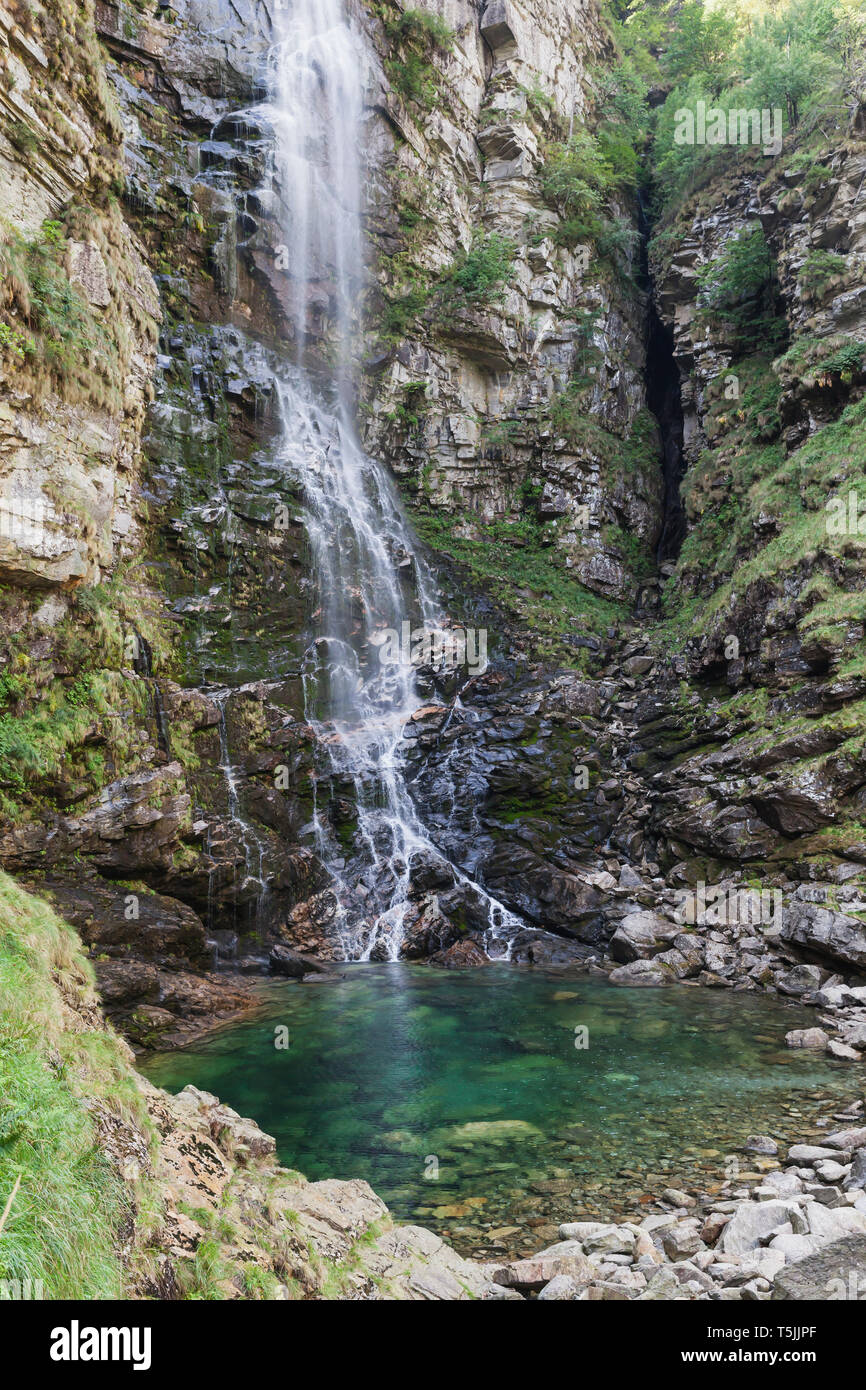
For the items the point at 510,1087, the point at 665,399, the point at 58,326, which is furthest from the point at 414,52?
the point at 510,1087

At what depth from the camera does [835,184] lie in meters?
19.4

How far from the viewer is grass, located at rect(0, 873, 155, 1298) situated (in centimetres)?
236

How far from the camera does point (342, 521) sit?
22594 millimetres

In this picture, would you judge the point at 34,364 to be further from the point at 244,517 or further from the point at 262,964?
the point at 262,964

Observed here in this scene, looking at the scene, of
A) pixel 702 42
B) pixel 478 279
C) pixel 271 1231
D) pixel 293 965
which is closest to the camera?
pixel 271 1231

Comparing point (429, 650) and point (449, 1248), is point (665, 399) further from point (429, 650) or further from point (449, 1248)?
point (449, 1248)

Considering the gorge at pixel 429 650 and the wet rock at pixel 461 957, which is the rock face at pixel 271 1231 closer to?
the gorge at pixel 429 650

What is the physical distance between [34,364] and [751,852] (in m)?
14.9

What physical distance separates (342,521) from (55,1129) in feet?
68.9

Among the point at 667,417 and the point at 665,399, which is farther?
the point at 665,399

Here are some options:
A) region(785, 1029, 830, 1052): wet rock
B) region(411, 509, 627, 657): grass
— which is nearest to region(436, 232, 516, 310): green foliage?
region(411, 509, 627, 657): grass

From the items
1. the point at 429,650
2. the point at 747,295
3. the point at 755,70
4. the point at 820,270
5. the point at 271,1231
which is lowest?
the point at 271,1231

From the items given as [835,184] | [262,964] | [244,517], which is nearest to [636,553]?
[835,184]

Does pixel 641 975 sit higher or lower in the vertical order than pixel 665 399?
lower
